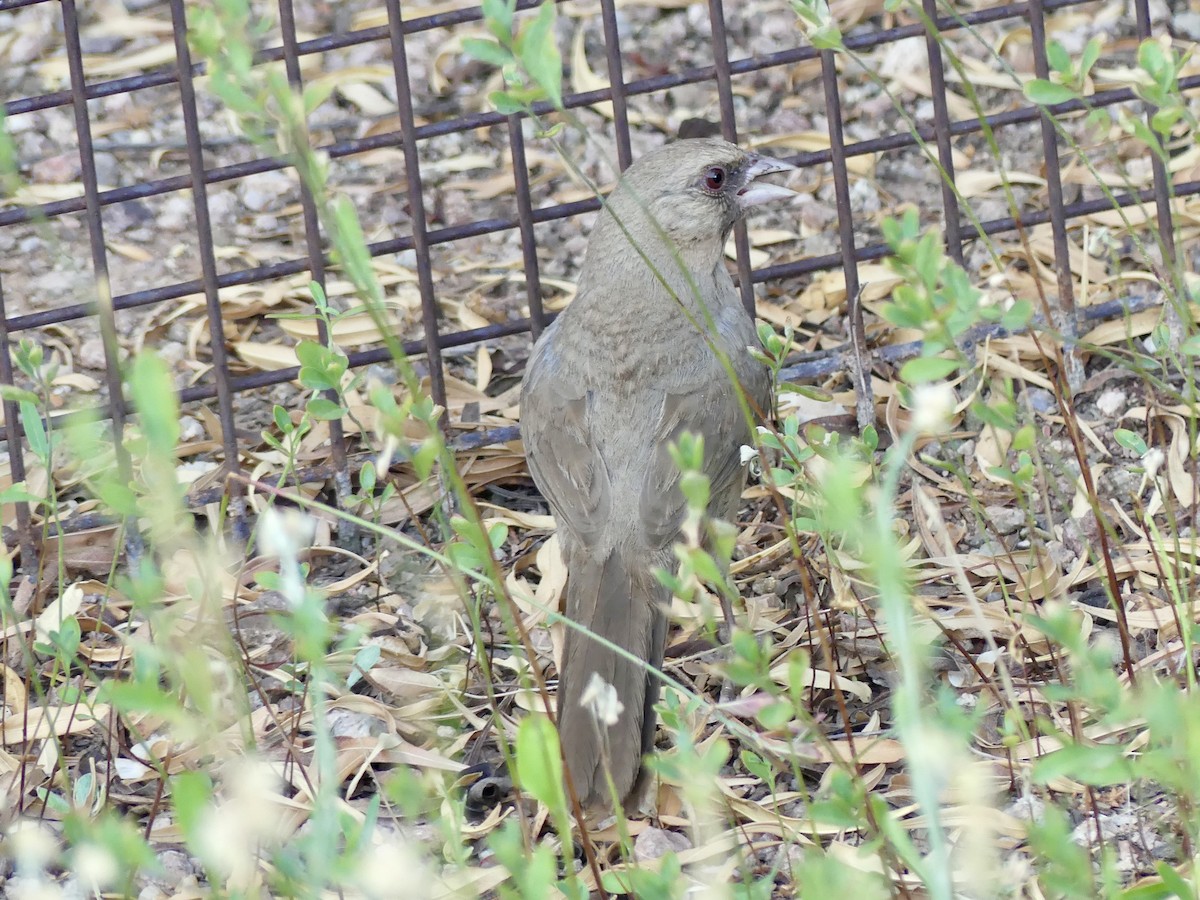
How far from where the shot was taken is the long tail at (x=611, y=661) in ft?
10.6

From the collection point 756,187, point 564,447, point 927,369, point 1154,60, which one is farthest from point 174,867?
point 1154,60

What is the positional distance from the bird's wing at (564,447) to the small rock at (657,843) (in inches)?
30.4

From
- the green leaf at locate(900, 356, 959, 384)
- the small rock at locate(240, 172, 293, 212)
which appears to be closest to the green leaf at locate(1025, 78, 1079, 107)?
the green leaf at locate(900, 356, 959, 384)

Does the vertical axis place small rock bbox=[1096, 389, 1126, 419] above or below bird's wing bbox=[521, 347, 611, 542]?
below

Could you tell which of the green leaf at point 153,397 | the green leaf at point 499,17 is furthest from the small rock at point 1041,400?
the green leaf at point 153,397

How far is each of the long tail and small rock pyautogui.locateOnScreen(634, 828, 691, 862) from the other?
0.12 m

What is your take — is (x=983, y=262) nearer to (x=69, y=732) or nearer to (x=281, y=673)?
(x=281, y=673)

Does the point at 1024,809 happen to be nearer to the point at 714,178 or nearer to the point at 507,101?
the point at 507,101

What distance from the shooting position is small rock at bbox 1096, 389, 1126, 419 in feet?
15.3

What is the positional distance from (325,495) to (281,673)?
97cm

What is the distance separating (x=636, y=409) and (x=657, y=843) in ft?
3.88

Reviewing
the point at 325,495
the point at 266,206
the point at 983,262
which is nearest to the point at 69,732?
the point at 325,495

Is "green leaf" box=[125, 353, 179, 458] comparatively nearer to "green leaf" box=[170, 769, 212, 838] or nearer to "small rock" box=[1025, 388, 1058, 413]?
"green leaf" box=[170, 769, 212, 838]

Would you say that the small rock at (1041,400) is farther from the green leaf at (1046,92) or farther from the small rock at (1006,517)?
the green leaf at (1046,92)
